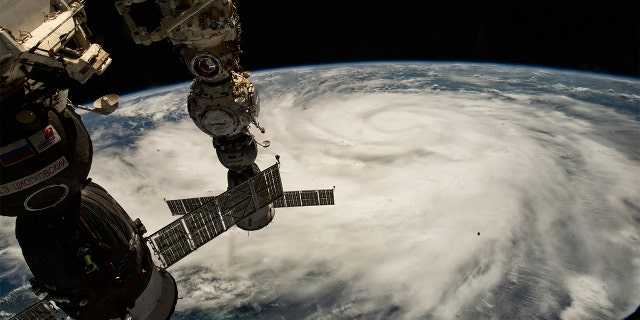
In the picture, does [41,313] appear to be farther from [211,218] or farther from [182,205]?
[182,205]

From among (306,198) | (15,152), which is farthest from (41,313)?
(306,198)

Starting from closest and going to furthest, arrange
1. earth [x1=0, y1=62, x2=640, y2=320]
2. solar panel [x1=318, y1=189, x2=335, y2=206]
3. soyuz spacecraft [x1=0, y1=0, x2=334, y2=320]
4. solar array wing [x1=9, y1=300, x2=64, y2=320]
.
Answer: soyuz spacecraft [x1=0, y1=0, x2=334, y2=320] → solar array wing [x1=9, y1=300, x2=64, y2=320] → solar panel [x1=318, y1=189, x2=335, y2=206] → earth [x1=0, y1=62, x2=640, y2=320]

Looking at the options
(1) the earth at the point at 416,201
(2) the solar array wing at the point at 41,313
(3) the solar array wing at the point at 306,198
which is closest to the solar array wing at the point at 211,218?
(2) the solar array wing at the point at 41,313

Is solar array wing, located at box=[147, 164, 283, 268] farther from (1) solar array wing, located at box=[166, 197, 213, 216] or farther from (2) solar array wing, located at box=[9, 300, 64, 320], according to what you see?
(1) solar array wing, located at box=[166, 197, 213, 216]

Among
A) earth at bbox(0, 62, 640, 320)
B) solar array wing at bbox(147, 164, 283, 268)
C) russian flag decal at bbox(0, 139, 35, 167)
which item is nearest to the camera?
russian flag decal at bbox(0, 139, 35, 167)

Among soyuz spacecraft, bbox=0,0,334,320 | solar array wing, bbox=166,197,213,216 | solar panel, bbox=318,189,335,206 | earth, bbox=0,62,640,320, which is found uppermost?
soyuz spacecraft, bbox=0,0,334,320

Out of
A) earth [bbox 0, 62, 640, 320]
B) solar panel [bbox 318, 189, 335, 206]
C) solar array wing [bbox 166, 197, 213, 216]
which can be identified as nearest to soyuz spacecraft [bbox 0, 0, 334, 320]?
solar panel [bbox 318, 189, 335, 206]

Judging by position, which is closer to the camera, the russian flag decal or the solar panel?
the russian flag decal
